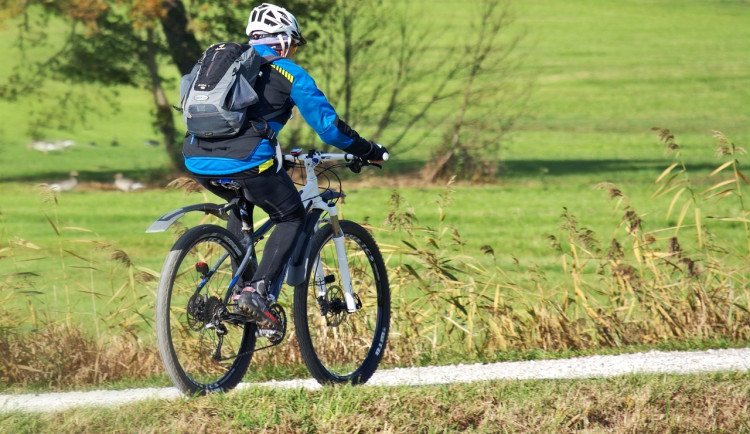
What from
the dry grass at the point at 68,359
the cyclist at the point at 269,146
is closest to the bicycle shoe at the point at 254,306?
the cyclist at the point at 269,146

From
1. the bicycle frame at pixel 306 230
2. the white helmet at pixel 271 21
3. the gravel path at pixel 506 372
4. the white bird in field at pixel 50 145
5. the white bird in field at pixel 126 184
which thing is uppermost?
the white bird in field at pixel 50 145

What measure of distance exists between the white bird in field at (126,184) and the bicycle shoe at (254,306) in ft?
48.6

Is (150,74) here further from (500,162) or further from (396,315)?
(396,315)

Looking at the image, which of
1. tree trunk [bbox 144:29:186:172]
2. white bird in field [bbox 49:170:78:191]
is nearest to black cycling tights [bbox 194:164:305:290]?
tree trunk [bbox 144:29:186:172]

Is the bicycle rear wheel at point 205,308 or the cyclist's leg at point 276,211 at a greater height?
the cyclist's leg at point 276,211

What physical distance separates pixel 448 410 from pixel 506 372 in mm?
1023

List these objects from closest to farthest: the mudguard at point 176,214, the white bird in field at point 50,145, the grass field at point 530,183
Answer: the mudguard at point 176,214 → the grass field at point 530,183 → the white bird in field at point 50,145

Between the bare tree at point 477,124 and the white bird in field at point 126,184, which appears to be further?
the white bird in field at point 126,184

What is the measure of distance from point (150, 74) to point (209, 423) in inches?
591

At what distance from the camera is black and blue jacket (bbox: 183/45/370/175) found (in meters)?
5.09

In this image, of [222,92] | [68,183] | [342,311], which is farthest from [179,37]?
[222,92]

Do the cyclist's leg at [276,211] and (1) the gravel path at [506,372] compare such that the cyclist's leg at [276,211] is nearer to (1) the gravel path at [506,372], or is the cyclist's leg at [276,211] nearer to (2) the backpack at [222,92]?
(2) the backpack at [222,92]

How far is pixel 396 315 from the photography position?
7.23 m

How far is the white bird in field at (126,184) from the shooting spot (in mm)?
19519
